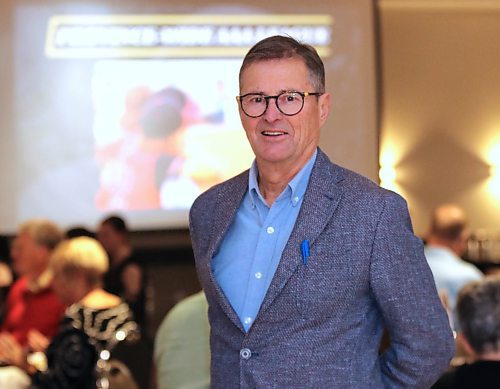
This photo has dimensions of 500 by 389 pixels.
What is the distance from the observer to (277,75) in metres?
2.04

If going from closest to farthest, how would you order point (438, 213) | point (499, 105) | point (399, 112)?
point (438, 213)
point (499, 105)
point (399, 112)

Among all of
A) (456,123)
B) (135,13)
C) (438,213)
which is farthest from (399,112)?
(438,213)

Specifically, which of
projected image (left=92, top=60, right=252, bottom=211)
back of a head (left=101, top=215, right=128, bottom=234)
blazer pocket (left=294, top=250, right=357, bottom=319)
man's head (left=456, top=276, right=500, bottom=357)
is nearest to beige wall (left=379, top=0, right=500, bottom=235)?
projected image (left=92, top=60, right=252, bottom=211)

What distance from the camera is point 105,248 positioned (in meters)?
7.34

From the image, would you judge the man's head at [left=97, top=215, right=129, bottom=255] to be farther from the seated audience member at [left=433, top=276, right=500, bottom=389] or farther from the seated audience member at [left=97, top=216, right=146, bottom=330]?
the seated audience member at [left=433, top=276, right=500, bottom=389]

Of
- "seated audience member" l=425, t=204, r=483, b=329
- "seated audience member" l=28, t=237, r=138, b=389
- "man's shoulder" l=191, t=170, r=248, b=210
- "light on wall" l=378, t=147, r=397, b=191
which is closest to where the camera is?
"man's shoulder" l=191, t=170, r=248, b=210

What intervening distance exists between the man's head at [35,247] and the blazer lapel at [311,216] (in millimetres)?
3784

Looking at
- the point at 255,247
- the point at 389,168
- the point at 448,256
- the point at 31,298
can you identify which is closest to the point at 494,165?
the point at 389,168

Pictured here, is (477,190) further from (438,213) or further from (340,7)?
(438,213)

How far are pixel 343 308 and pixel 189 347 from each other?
1158 mm

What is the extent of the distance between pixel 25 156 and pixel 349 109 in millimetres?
2531

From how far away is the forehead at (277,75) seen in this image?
2041 mm

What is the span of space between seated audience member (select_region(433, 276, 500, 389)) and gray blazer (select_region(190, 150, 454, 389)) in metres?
0.81

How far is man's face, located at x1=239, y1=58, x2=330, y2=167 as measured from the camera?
6.68 ft
